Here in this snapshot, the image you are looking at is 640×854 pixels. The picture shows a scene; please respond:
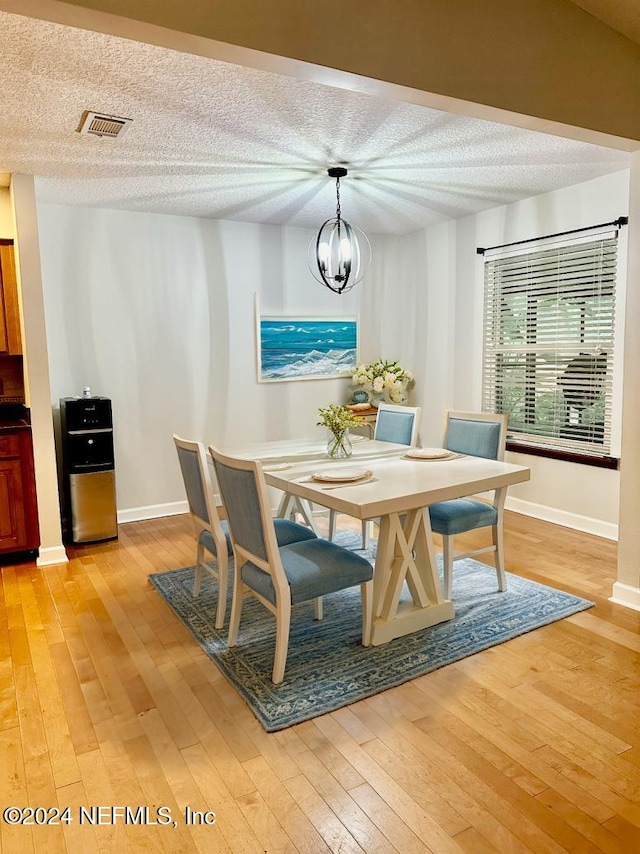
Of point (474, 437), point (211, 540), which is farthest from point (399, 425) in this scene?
point (211, 540)

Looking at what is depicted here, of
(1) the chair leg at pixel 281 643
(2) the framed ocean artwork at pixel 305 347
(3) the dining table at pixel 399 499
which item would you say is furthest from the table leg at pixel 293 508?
(2) the framed ocean artwork at pixel 305 347

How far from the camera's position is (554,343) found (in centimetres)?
464

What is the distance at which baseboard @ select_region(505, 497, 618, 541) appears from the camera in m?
4.32

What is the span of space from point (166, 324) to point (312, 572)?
3.17 metres

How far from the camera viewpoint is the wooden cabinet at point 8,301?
418 cm

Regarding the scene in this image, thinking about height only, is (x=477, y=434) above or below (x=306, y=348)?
below

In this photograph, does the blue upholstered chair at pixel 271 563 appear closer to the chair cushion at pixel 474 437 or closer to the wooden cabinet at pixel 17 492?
the chair cushion at pixel 474 437

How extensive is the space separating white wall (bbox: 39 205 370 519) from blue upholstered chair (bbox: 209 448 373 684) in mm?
2569

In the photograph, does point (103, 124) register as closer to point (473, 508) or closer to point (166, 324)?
point (166, 324)

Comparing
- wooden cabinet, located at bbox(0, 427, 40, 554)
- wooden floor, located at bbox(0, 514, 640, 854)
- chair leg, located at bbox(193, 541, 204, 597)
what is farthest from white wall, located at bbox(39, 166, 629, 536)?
wooden floor, located at bbox(0, 514, 640, 854)

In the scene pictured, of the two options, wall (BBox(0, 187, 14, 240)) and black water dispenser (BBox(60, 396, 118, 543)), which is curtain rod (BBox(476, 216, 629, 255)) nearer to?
black water dispenser (BBox(60, 396, 118, 543))

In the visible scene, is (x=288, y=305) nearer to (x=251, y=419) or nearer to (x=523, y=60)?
(x=251, y=419)

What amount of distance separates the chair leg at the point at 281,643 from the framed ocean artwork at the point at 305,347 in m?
3.31

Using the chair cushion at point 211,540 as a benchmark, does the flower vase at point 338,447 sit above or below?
above
